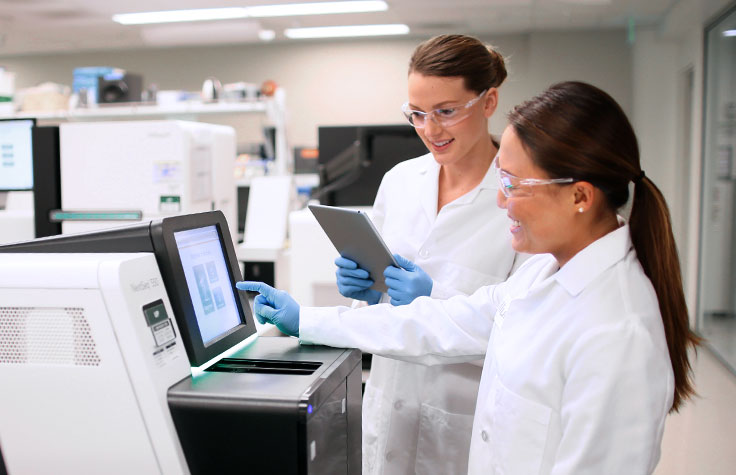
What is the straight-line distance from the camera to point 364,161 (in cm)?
270

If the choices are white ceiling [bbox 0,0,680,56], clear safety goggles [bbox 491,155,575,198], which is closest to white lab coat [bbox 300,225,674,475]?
clear safety goggles [bbox 491,155,575,198]

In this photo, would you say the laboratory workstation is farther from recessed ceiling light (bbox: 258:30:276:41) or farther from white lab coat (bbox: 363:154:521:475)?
recessed ceiling light (bbox: 258:30:276:41)

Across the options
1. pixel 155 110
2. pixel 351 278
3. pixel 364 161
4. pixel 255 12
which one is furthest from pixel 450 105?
pixel 255 12

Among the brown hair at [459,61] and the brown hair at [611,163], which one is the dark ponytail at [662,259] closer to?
the brown hair at [611,163]

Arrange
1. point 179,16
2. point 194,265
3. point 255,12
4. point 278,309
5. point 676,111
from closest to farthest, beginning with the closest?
point 194,265 → point 278,309 → point 676,111 → point 255,12 → point 179,16

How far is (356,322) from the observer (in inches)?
44.3

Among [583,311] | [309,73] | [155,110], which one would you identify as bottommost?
[583,311]

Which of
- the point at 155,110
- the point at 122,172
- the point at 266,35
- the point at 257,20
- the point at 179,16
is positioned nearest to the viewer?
the point at 122,172

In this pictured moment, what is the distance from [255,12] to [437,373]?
6.33 m

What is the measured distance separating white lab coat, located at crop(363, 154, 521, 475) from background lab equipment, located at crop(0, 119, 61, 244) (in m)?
1.49

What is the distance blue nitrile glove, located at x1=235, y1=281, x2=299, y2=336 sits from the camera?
115cm

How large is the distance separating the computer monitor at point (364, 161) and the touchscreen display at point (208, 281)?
1.66m

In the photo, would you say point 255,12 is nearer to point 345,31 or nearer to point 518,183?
point 345,31

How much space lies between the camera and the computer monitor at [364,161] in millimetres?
2701
